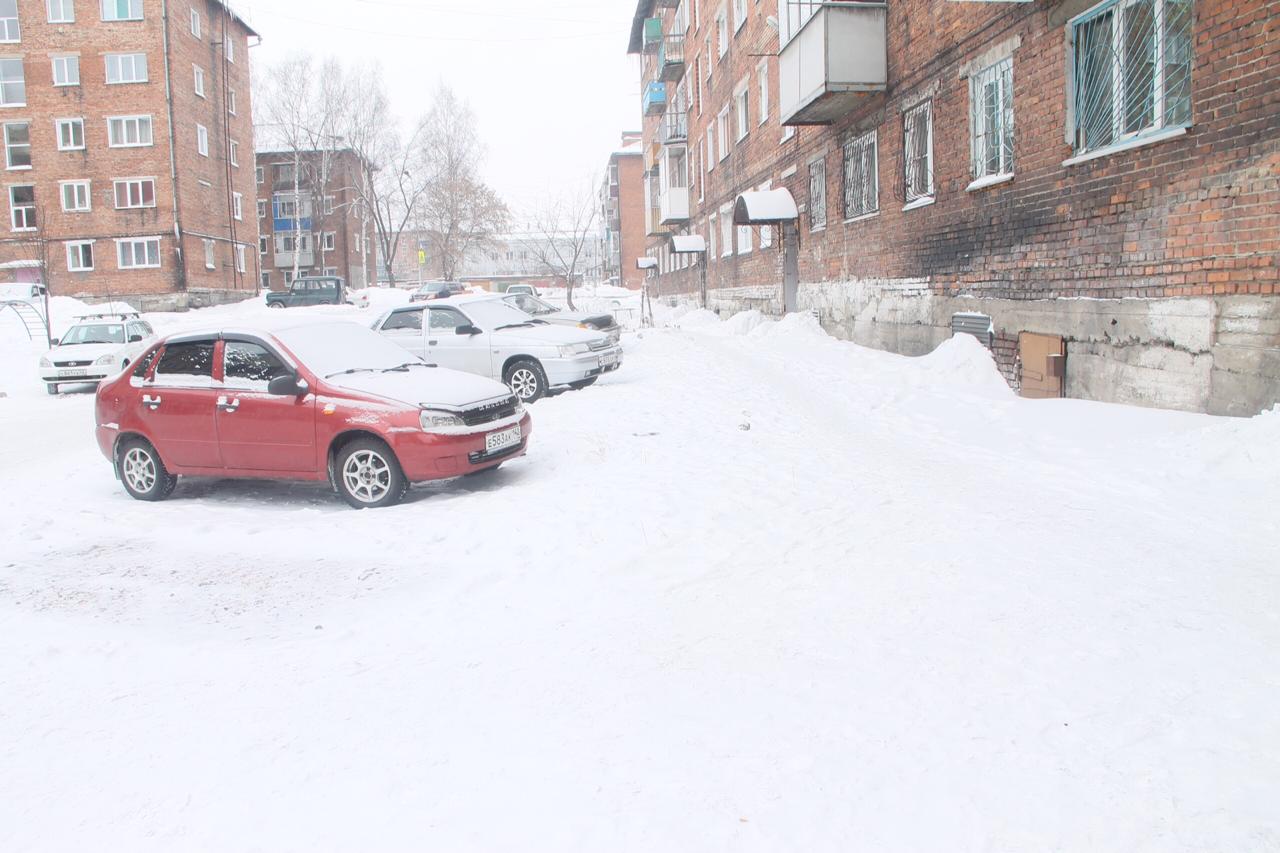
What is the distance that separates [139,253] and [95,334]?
23515 millimetres

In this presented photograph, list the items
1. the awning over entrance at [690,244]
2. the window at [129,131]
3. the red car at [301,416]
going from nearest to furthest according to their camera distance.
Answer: the red car at [301,416], the awning over entrance at [690,244], the window at [129,131]

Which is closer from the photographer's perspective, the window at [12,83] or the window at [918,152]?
the window at [918,152]

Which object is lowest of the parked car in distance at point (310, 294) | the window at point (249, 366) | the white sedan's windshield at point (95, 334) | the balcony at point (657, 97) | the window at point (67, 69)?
the window at point (249, 366)

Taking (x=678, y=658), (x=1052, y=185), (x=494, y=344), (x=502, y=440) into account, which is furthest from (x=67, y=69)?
(x=678, y=658)

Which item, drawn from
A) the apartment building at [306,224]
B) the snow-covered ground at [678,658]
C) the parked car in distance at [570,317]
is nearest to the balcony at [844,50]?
the parked car in distance at [570,317]

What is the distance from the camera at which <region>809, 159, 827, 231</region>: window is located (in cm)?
1833

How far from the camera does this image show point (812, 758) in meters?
3.14


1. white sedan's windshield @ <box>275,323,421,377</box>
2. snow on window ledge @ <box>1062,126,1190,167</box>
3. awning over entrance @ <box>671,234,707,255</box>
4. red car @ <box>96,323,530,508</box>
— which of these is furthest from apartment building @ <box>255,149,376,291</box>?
snow on window ledge @ <box>1062,126,1190,167</box>

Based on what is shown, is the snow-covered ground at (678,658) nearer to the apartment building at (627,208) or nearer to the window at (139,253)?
the window at (139,253)

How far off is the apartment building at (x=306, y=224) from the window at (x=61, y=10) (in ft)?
73.8

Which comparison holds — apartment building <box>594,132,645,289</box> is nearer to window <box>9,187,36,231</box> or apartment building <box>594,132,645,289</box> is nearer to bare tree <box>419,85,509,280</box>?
bare tree <box>419,85,509,280</box>

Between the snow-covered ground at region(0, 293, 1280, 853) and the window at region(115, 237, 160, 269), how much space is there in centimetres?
3474

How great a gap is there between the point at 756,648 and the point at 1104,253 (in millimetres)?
7014

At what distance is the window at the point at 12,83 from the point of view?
3797 cm
